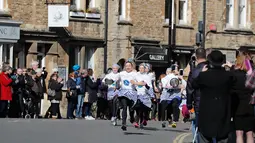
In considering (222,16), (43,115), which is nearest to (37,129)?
(43,115)

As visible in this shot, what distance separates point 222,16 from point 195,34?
235 cm

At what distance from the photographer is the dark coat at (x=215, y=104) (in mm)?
14773

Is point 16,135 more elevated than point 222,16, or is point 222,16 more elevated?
point 222,16

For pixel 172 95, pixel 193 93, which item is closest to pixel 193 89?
pixel 193 93

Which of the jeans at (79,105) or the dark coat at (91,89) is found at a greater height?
the dark coat at (91,89)

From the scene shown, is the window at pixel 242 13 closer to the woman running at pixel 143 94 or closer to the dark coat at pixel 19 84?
the dark coat at pixel 19 84

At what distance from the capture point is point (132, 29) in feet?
144

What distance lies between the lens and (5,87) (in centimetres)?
3006

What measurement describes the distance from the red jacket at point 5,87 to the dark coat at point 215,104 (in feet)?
52.0

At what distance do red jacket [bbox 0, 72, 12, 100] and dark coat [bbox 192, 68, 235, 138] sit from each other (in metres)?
15.9

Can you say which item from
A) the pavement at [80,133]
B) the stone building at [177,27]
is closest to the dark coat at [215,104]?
the pavement at [80,133]

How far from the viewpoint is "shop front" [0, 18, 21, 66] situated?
37.1 metres

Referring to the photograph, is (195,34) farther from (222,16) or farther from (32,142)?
(32,142)

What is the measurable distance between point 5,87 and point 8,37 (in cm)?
763
